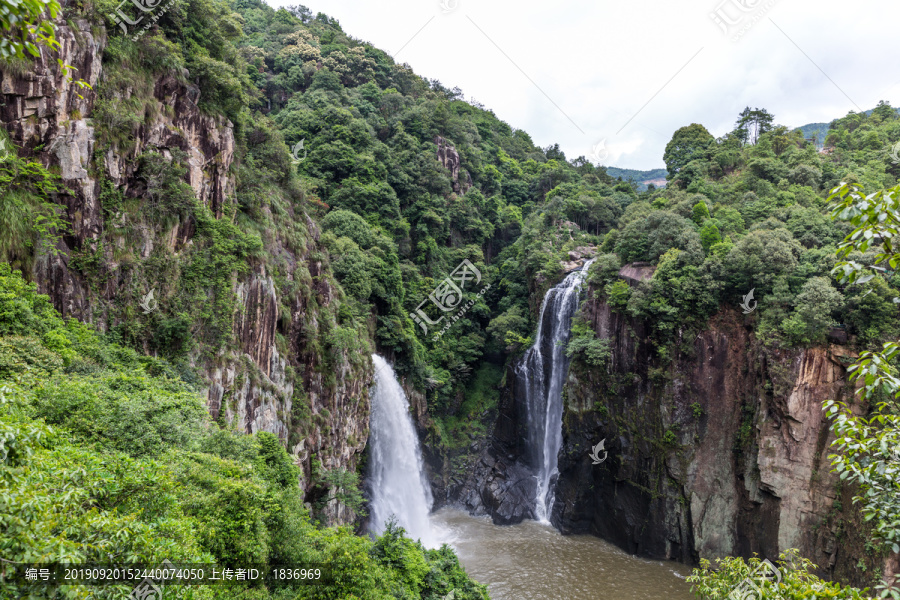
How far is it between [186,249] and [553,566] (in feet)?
65.4

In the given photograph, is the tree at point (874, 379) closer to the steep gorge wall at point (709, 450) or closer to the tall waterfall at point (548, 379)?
the steep gorge wall at point (709, 450)

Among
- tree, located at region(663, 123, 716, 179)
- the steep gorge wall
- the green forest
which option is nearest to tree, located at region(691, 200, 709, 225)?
the green forest

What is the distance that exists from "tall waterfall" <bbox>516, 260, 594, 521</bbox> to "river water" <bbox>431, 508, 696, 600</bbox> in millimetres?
3140

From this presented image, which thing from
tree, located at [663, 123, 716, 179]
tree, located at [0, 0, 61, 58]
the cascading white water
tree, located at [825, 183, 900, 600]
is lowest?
the cascading white water

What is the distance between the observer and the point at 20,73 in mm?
10039

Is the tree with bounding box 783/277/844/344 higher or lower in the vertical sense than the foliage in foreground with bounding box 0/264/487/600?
higher

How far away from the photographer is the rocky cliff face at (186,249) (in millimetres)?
10461

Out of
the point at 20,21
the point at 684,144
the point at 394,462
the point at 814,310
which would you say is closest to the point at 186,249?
the point at 20,21

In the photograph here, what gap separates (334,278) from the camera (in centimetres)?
2292

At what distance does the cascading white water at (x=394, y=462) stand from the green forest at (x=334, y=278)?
2146 millimetres

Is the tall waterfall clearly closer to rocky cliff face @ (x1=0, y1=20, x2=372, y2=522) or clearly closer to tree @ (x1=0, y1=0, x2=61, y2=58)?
rocky cliff face @ (x1=0, y1=20, x2=372, y2=522)

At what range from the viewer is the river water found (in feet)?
63.0

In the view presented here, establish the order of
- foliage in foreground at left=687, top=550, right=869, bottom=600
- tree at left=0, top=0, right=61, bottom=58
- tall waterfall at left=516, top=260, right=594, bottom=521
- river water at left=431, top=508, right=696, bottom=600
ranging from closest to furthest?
tree at left=0, top=0, right=61, bottom=58, foliage in foreground at left=687, top=550, right=869, bottom=600, river water at left=431, top=508, right=696, bottom=600, tall waterfall at left=516, top=260, right=594, bottom=521

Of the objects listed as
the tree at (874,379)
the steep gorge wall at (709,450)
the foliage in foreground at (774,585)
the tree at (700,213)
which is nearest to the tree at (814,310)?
the steep gorge wall at (709,450)
